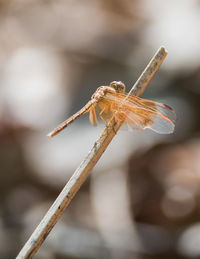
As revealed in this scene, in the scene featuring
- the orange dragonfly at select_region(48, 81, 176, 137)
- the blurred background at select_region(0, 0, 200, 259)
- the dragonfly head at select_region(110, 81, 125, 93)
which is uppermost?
the dragonfly head at select_region(110, 81, 125, 93)

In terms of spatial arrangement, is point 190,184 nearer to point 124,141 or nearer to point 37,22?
point 124,141

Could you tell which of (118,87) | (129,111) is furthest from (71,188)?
(118,87)

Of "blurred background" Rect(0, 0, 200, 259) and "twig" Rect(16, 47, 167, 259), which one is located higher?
"twig" Rect(16, 47, 167, 259)

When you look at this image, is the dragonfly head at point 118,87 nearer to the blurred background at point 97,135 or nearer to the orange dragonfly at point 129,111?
the orange dragonfly at point 129,111

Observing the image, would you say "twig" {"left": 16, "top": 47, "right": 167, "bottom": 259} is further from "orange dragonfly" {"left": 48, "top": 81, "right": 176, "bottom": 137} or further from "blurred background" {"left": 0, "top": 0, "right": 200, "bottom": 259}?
"blurred background" {"left": 0, "top": 0, "right": 200, "bottom": 259}

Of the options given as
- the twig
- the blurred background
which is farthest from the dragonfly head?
the blurred background

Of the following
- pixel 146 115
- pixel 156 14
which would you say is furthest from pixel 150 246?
pixel 156 14
